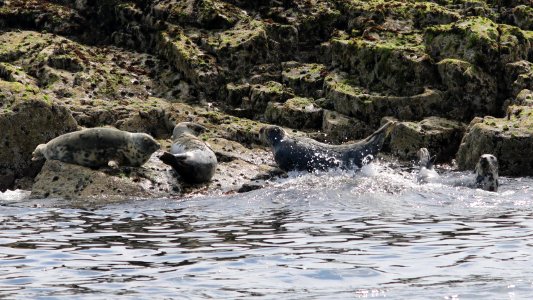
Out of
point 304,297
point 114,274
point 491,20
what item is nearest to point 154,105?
point 491,20

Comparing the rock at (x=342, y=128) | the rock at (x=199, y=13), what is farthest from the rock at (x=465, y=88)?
the rock at (x=199, y=13)

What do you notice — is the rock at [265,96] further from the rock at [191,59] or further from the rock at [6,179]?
the rock at [6,179]

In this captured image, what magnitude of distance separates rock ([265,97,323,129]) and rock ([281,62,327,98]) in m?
0.77

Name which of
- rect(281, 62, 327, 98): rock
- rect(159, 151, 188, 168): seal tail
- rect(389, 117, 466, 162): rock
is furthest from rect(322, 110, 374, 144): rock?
rect(159, 151, 188, 168): seal tail

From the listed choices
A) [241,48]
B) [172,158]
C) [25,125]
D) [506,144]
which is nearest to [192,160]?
[172,158]

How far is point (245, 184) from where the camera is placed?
54.7 feet

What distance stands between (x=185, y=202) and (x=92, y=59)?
7.71 meters

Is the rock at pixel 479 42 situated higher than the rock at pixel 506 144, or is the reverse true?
the rock at pixel 479 42

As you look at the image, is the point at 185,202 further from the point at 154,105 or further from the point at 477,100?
the point at 477,100

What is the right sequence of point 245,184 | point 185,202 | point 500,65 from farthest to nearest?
1. point 500,65
2. point 245,184
3. point 185,202

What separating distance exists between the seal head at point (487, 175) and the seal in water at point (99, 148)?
19.5 feet

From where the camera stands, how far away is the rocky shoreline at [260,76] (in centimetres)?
1844

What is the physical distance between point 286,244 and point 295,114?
9.92m

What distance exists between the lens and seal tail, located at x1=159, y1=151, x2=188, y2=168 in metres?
16.8
